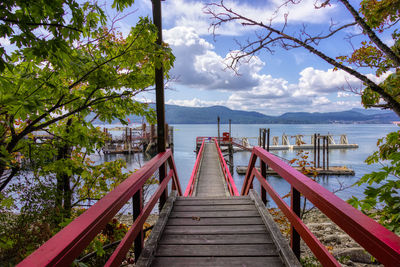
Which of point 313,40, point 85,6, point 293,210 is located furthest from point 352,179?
point 85,6

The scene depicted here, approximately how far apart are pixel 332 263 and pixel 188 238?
1.62 metres

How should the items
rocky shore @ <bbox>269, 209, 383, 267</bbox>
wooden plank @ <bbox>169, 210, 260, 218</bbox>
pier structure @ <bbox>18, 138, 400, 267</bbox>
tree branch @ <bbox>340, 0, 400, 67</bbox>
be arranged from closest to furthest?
1. pier structure @ <bbox>18, 138, 400, 267</bbox>
2. tree branch @ <bbox>340, 0, 400, 67</bbox>
3. wooden plank @ <bbox>169, 210, 260, 218</bbox>
4. rocky shore @ <bbox>269, 209, 383, 267</bbox>

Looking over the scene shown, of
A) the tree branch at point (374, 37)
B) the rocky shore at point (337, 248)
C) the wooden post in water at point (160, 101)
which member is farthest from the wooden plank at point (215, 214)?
the tree branch at point (374, 37)

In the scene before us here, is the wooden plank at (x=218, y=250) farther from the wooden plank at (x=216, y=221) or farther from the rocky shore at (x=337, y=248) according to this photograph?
the rocky shore at (x=337, y=248)

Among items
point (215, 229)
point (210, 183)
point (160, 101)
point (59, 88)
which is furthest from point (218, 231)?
point (210, 183)

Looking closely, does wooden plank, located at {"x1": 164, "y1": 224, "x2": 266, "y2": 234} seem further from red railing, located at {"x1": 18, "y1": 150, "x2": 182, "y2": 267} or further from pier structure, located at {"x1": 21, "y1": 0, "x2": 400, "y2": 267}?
red railing, located at {"x1": 18, "y1": 150, "x2": 182, "y2": 267}

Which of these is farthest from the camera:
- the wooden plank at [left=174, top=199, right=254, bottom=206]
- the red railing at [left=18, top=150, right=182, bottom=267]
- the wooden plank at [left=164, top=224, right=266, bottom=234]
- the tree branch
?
the wooden plank at [left=174, top=199, right=254, bottom=206]

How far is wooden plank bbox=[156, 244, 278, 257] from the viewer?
2.31 meters

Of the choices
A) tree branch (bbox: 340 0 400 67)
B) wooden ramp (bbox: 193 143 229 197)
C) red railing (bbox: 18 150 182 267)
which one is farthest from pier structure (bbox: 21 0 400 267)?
wooden ramp (bbox: 193 143 229 197)

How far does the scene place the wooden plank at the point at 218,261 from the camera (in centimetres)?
215

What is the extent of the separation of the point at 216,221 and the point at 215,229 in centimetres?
26

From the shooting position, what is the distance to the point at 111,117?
3477 millimetres

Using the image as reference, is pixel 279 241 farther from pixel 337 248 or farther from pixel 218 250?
pixel 337 248

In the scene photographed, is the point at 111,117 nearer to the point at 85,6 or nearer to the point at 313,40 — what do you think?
the point at 85,6
